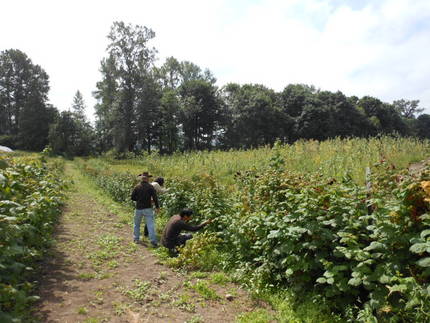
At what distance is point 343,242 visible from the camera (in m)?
3.96

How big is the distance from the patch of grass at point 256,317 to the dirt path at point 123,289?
5.9 inches

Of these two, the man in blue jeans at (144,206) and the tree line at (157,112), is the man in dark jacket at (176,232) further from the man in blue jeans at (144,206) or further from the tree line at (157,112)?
the tree line at (157,112)

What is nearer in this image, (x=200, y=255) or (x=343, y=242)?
(x=343, y=242)

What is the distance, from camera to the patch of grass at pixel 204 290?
15.7 ft

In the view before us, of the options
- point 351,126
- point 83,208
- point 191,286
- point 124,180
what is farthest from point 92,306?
point 351,126

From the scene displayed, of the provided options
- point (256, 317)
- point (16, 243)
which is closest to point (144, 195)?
point (16, 243)

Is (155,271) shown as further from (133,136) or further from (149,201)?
(133,136)

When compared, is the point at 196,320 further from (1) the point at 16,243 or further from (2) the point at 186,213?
(2) the point at 186,213

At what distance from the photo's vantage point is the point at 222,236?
671 cm

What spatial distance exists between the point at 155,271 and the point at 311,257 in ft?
10.2

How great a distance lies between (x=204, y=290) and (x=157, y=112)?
41619 millimetres

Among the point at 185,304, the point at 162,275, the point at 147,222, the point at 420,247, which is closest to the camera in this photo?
the point at 420,247

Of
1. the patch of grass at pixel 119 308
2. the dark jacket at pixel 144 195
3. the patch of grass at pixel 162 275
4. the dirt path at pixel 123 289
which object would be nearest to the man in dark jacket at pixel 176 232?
the dirt path at pixel 123 289

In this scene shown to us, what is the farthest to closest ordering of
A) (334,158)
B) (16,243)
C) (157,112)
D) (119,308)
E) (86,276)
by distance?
1. (157,112)
2. (334,158)
3. (86,276)
4. (119,308)
5. (16,243)
